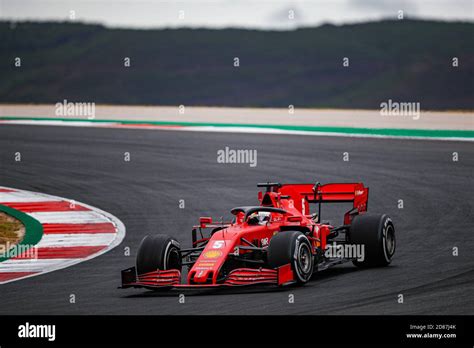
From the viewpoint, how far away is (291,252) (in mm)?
11148

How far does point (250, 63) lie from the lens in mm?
80562

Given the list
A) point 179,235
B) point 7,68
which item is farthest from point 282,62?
point 179,235

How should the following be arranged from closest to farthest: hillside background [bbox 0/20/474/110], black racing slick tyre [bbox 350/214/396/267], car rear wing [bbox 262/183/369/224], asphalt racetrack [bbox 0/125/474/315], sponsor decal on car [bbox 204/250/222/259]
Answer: asphalt racetrack [bbox 0/125/474/315]
sponsor decal on car [bbox 204/250/222/259]
black racing slick tyre [bbox 350/214/396/267]
car rear wing [bbox 262/183/369/224]
hillside background [bbox 0/20/474/110]

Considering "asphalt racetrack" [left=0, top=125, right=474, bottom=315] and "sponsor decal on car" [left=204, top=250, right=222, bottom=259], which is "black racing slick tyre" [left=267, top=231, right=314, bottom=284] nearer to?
"asphalt racetrack" [left=0, top=125, right=474, bottom=315]

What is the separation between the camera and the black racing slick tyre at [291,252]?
11.2 m

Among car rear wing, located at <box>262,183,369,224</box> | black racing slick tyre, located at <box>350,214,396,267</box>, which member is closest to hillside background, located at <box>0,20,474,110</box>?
car rear wing, located at <box>262,183,369,224</box>

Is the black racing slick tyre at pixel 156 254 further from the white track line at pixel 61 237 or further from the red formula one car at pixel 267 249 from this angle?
the white track line at pixel 61 237

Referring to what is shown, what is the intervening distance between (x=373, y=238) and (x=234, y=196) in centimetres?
638

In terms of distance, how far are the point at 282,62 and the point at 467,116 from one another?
41.7 meters

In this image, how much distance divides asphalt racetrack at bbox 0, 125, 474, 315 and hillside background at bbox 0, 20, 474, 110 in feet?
145

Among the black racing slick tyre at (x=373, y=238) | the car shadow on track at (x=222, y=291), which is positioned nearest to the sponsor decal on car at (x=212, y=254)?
the car shadow on track at (x=222, y=291)

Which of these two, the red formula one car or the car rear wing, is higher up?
the car rear wing

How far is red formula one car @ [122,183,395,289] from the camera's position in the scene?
36.6 feet
